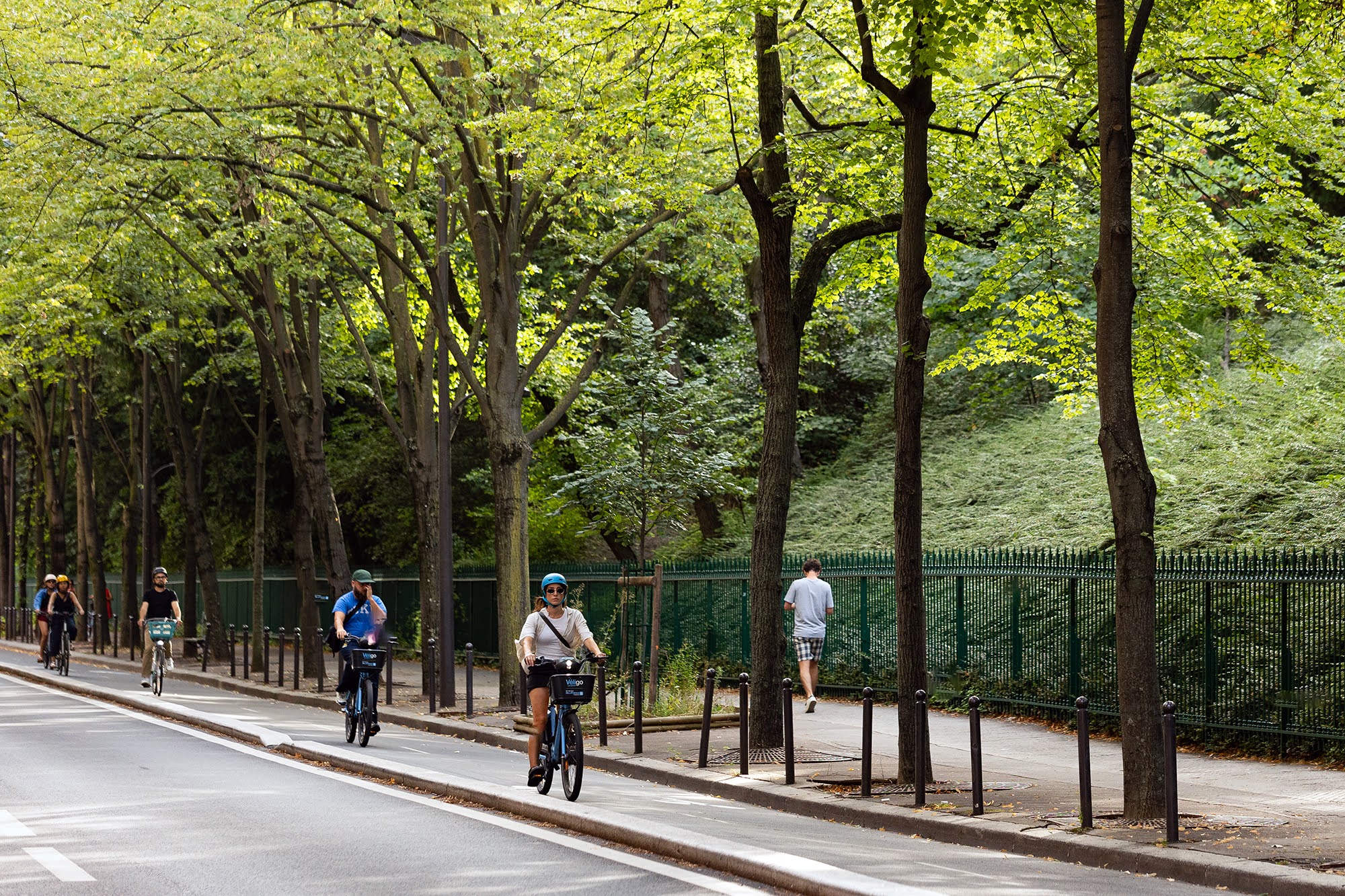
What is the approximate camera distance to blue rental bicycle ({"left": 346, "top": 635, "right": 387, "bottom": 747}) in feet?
53.5

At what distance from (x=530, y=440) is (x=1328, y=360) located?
1223 cm

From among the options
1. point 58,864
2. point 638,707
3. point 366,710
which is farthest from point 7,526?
point 58,864

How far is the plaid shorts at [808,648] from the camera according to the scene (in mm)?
19078

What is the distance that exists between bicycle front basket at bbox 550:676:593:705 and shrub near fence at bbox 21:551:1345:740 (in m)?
6.80

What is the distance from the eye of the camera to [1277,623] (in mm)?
14078

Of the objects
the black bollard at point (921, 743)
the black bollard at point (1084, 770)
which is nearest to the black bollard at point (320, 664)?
the black bollard at point (921, 743)

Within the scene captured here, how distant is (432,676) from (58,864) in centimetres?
1179

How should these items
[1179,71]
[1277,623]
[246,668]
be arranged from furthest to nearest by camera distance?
[246,668] → [1179,71] → [1277,623]

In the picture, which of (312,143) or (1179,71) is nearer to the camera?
(1179,71)

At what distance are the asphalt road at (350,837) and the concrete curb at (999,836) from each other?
0.17m

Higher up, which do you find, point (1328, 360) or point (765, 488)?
point (1328, 360)

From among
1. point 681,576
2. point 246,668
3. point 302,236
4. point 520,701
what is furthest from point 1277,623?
point 246,668

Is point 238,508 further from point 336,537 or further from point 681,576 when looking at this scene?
point 681,576

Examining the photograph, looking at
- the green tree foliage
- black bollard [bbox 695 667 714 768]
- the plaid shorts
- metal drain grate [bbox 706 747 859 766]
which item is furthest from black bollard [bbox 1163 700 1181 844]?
the green tree foliage
